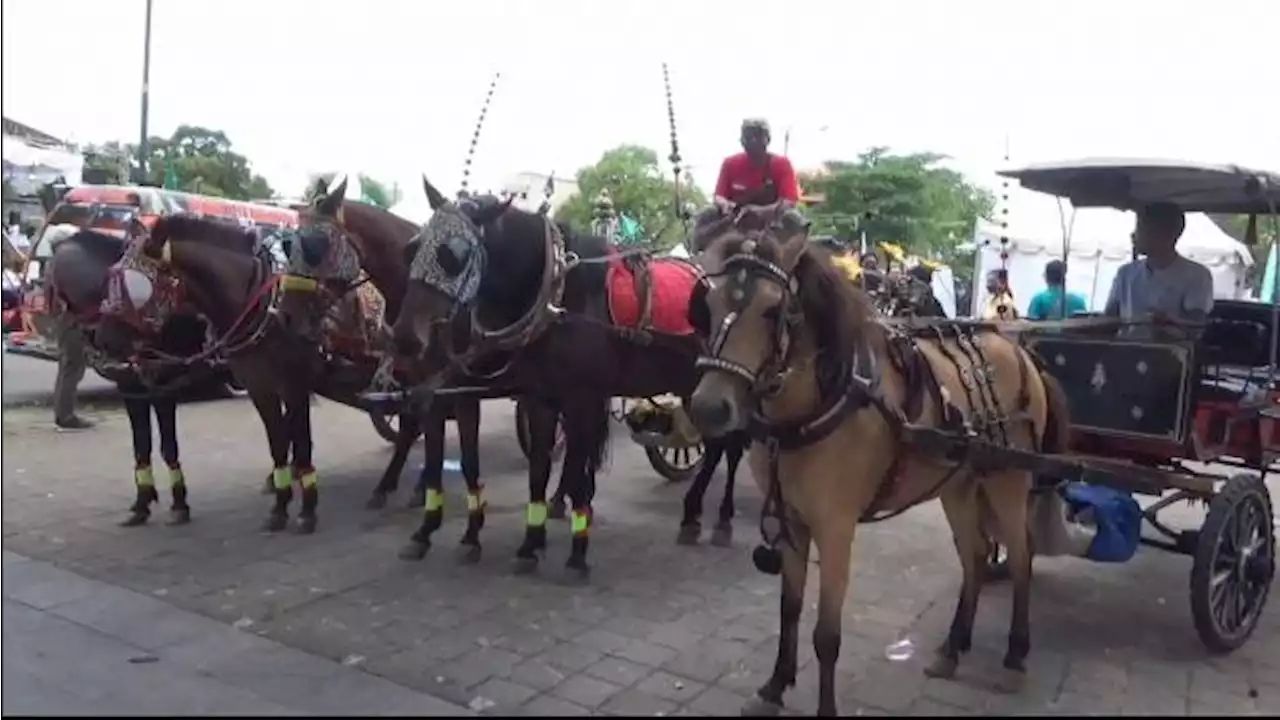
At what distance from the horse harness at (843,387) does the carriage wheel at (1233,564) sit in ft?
3.37

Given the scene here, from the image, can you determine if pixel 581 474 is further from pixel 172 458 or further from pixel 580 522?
pixel 172 458

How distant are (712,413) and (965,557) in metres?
1.93

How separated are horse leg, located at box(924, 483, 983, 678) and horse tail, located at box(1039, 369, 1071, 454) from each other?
0.47m

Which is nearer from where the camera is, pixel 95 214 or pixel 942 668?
pixel 942 668

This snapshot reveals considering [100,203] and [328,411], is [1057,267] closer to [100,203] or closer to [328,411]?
[328,411]

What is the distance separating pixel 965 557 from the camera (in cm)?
482

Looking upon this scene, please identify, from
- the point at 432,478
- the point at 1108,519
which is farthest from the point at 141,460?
the point at 1108,519

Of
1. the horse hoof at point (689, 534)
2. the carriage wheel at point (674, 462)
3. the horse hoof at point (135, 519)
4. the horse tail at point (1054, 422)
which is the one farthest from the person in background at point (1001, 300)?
the horse hoof at point (135, 519)

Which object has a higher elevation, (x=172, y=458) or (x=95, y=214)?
(x=95, y=214)

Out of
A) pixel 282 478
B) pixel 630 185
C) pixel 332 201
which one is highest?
pixel 630 185

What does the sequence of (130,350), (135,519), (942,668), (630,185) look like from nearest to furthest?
1. (942,668)
2. (130,350)
3. (135,519)
4. (630,185)

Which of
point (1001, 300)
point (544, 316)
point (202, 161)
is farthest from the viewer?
point (202, 161)

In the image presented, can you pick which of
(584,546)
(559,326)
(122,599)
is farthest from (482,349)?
(122,599)

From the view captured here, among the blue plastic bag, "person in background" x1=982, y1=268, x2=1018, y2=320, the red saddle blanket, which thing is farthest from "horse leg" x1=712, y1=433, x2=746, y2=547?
"person in background" x1=982, y1=268, x2=1018, y2=320
